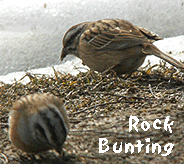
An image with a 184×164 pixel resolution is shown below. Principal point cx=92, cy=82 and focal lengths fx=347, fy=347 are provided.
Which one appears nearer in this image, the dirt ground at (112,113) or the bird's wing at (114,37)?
the dirt ground at (112,113)

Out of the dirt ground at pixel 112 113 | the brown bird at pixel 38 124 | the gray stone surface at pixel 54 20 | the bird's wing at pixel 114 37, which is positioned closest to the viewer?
the brown bird at pixel 38 124

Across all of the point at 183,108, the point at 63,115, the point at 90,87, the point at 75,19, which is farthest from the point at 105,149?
the point at 75,19

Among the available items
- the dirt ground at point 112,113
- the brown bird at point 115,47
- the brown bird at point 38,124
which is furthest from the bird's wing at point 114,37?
the brown bird at point 38,124

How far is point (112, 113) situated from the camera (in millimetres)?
3035

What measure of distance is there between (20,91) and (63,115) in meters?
1.78

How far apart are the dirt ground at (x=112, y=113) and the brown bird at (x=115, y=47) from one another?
0.16m

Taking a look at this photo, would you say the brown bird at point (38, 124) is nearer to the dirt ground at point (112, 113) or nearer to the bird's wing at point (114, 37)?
the dirt ground at point (112, 113)

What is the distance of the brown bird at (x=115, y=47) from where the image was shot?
3.84 meters

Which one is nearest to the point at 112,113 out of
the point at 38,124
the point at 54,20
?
the point at 38,124

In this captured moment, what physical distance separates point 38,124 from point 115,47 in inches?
76.5

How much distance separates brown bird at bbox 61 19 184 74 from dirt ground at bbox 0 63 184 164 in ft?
0.51

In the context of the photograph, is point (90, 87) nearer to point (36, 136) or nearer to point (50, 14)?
point (36, 136)

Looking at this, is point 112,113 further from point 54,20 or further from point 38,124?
point 54,20

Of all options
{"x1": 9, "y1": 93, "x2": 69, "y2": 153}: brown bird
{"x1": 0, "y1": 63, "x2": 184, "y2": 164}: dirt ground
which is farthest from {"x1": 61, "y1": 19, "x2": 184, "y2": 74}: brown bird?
{"x1": 9, "y1": 93, "x2": 69, "y2": 153}: brown bird
